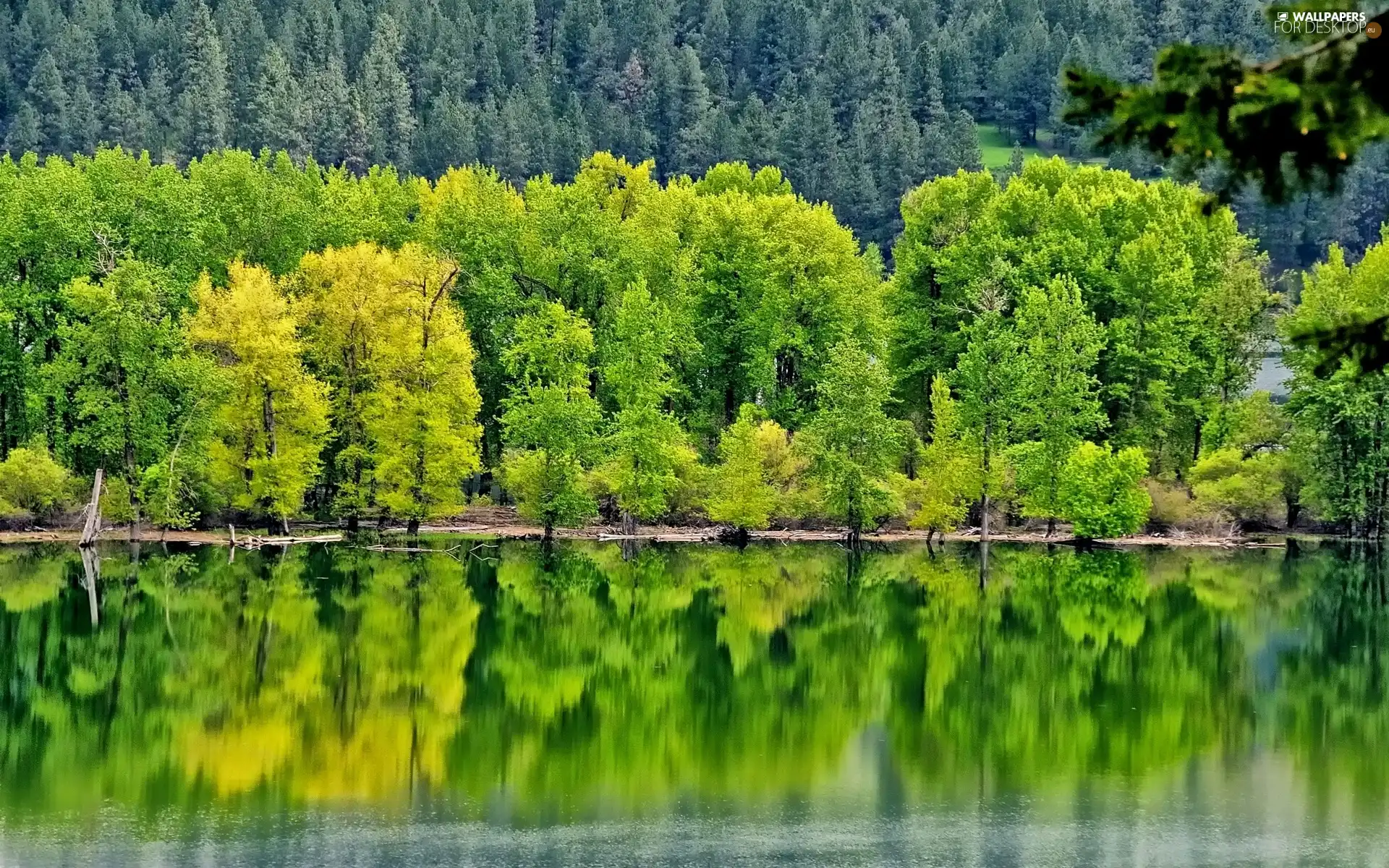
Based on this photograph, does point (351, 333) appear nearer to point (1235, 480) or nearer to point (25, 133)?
point (1235, 480)

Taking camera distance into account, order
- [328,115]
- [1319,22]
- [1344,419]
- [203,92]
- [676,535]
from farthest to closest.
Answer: [328,115] → [203,92] → [676,535] → [1344,419] → [1319,22]

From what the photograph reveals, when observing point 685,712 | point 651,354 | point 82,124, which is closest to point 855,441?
point 651,354

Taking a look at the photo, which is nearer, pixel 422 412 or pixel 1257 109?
pixel 1257 109

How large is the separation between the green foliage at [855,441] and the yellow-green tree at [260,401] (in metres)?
17.3

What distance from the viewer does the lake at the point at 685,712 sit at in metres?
26.5

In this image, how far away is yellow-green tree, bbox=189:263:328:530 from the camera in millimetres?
61969

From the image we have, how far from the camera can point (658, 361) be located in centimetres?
6519

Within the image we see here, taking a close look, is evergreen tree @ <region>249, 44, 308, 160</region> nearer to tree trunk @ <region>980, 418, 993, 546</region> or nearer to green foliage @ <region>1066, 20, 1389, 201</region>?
tree trunk @ <region>980, 418, 993, 546</region>

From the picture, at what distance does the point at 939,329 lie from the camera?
7188 cm

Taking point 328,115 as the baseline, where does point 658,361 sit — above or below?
below

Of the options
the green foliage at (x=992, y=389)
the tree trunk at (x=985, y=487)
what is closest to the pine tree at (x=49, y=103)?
the green foliage at (x=992, y=389)

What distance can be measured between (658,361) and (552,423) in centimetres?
441

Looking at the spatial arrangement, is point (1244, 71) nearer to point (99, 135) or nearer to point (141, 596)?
point (141, 596)

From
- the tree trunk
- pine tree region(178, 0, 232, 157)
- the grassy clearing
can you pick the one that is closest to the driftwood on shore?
the tree trunk
